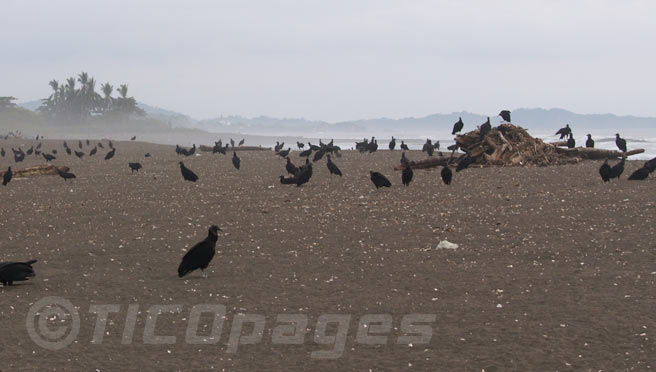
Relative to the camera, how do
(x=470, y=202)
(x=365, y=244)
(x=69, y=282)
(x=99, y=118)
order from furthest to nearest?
1. (x=99, y=118)
2. (x=470, y=202)
3. (x=365, y=244)
4. (x=69, y=282)

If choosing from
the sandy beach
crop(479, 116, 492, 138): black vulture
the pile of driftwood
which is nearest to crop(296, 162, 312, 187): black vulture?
the sandy beach

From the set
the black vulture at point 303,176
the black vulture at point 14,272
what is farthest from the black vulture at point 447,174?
the black vulture at point 14,272

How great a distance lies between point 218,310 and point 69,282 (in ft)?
10.5

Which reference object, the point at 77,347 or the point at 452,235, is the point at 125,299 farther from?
the point at 452,235

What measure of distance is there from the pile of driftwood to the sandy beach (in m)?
5.05

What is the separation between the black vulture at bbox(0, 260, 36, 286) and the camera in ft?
36.8

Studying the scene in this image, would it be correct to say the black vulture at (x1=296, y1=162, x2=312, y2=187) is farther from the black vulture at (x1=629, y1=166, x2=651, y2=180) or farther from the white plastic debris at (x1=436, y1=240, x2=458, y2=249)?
the black vulture at (x1=629, y1=166, x2=651, y2=180)

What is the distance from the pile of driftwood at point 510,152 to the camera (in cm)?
2862

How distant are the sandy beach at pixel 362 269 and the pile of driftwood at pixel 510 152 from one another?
5045 millimetres

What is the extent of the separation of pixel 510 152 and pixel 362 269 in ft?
59.1

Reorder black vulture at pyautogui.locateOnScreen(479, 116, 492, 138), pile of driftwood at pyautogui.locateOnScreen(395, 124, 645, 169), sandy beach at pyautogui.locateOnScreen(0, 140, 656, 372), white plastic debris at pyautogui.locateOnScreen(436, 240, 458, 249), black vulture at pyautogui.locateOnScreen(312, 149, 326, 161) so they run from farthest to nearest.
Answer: black vulture at pyautogui.locateOnScreen(312, 149, 326, 161) → black vulture at pyautogui.locateOnScreen(479, 116, 492, 138) → pile of driftwood at pyautogui.locateOnScreen(395, 124, 645, 169) → white plastic debris at pyautogui.locateOnScreen(436, 240, 458, 249) → sandy beach at pyautogui.locateOnScreen(0, 140, 656, 372)

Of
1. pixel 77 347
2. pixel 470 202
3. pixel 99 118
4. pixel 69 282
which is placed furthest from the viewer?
pixel 99 118

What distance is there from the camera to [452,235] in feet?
49.0

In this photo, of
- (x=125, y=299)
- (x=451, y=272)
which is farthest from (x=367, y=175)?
(x=125, y=299)
